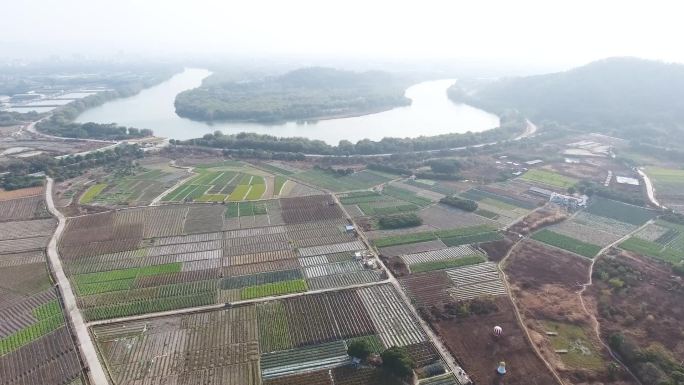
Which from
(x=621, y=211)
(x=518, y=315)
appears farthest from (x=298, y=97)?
(x=518, y=315)

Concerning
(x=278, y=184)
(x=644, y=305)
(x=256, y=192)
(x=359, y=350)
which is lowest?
(x=644, y=305)

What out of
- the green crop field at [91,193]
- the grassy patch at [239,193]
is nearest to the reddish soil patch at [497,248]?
the grassy patch at [239,193]

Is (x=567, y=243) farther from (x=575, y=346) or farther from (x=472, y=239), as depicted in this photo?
(x=575, y=346)

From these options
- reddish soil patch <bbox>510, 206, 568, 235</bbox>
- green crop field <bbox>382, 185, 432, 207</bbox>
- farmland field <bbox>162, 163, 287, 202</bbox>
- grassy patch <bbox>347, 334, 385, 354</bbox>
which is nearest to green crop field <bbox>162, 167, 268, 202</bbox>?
farmland field <bbox>162, 163, 287, 202</bbox>

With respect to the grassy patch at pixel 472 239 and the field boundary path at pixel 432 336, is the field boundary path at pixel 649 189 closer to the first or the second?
the grassy patch at pixel 472 239

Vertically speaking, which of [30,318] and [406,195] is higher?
[30,318]

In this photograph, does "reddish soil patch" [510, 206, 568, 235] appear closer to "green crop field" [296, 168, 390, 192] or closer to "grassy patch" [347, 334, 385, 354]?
"green crop field" [296, 168, 390, 192]

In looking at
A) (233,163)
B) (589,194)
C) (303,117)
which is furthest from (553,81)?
(233,163)
